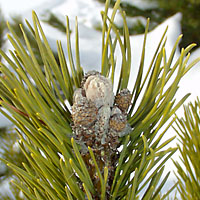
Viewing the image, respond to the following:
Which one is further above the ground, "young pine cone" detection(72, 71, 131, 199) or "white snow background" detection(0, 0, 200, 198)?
"white snow background" detection(0, 0, 200, 198)

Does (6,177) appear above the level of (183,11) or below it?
below

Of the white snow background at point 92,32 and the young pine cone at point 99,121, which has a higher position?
the white snow background at point 92,32

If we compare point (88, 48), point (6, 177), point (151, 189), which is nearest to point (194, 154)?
point (151, 189)

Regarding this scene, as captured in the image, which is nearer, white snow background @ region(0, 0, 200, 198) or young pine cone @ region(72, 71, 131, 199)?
young pine cone @ region(72, 71, 131, 199)

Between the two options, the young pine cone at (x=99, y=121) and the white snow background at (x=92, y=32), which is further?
the white snow background at (x=92, y=32)

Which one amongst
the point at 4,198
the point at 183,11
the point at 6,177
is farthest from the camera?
the point at 183,11

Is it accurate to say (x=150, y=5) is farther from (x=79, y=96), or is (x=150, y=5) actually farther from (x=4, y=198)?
(x=79, y=96)

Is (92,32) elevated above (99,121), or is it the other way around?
(92,32)

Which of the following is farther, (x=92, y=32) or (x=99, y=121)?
(x=92, y=32)
